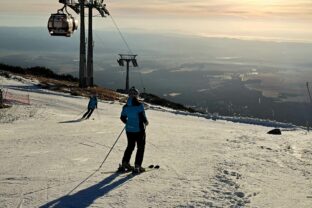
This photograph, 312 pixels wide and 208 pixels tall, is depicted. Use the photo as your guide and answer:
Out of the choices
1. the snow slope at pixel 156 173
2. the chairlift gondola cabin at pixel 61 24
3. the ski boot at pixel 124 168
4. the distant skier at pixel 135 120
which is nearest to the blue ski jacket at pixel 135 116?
the distant skier at pixel 135 120

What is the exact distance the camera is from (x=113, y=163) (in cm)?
1017

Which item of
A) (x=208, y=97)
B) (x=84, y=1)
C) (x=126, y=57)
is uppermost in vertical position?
(x=84, y=1)

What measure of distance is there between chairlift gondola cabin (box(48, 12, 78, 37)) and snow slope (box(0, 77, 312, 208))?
1471 cm

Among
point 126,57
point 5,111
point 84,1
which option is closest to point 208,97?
point 126,57

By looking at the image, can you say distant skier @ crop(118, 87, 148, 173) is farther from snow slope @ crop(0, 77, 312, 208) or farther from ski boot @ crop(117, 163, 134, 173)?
snow slope @ crop(0, 77, 312, 208)

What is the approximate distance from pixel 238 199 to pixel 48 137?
→ 7.67 m

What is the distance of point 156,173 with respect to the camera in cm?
926

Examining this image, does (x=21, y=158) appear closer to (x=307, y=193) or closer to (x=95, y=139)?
(x=95, y=139)

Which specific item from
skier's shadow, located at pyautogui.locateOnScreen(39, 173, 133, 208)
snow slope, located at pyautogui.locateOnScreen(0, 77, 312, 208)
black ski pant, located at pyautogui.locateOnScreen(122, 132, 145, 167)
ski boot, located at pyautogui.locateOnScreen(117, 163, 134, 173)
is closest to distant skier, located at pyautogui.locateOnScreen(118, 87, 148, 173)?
black ski pant, located at pyautogui.locateOnScreen(122, 132, 145, 167)

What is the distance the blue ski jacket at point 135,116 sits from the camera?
8859 millimetres

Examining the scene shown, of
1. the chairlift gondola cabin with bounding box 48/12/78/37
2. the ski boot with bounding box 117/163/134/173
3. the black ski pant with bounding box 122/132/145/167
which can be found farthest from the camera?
the chairlift gondola cabin with bounding box 48/12/78/37

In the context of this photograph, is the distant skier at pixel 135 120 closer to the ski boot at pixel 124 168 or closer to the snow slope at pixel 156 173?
the ski boot at pixel 124 168

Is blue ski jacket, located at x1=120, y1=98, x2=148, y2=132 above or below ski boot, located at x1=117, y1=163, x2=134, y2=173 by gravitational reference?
above

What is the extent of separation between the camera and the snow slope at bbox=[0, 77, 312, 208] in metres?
7.45
